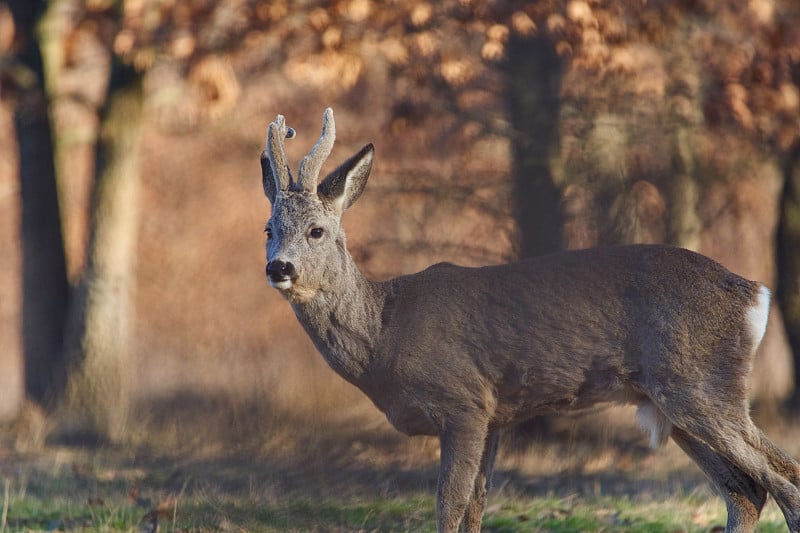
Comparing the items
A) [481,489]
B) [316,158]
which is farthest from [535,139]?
[481,489]

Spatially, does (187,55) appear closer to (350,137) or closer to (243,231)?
(350,137)

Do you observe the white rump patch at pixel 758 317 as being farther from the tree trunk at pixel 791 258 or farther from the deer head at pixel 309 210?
the tree trunk at pixel 791 258

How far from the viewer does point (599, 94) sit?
10.1 meters

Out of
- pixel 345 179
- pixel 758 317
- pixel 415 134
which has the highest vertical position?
pixel 415 134

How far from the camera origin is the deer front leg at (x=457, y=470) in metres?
6.14

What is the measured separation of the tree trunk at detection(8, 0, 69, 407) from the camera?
10.9m

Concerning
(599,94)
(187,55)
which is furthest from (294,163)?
(599,94)

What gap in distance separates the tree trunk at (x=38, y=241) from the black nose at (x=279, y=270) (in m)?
5.47

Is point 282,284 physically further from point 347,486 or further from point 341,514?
point 347,486

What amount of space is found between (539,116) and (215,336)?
6101 millimetres

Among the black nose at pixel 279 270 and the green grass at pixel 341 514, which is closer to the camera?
the black nose at pixel 279 270

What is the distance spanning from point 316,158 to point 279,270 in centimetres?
70

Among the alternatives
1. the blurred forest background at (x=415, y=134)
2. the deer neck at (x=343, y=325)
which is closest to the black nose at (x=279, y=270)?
the deer neck at (x=343, y=325)

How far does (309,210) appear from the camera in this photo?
6191 millimetres
